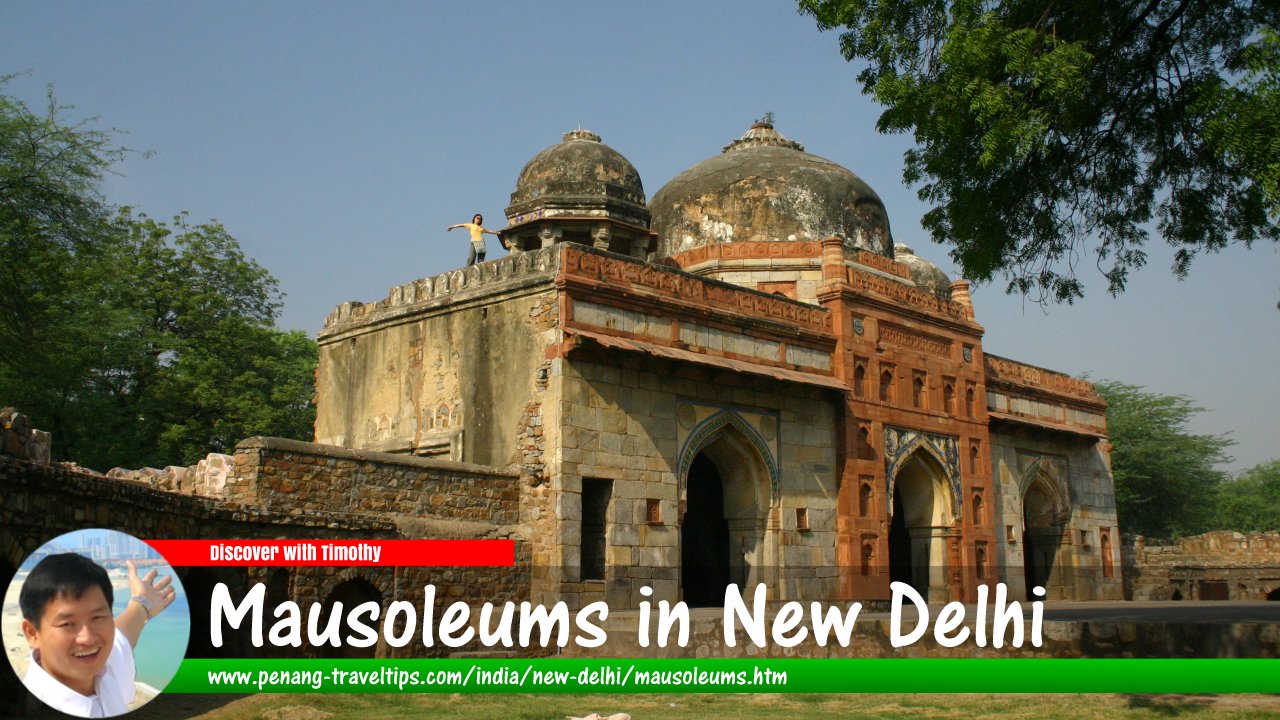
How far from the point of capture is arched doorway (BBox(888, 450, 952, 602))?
1866 centimetres

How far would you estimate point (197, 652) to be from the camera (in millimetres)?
10234

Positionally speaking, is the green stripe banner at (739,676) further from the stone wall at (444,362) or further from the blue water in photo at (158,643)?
the stone wall at (444,362)

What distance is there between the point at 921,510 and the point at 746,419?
4990mm

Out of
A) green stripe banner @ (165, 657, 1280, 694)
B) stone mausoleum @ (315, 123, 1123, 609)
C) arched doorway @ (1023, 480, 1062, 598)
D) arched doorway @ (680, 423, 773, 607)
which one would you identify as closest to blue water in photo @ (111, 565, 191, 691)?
green stripe banner @ (165, 657, 1280, 694)

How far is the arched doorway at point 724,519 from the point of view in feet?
51.1

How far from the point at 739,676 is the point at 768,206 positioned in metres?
12.1

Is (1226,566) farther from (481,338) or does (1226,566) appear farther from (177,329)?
(177,329)

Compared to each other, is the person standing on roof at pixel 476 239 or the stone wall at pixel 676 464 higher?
the person standing on roof at pixel 476 239

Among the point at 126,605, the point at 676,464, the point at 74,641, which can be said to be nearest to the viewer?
the point at 74,641

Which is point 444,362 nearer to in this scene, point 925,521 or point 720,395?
point 720,395

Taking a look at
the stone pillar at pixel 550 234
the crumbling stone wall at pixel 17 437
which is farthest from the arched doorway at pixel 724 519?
the crumbling stone wall at pixel 17 437

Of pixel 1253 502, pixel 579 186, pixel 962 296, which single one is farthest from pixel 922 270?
pixel 1253 502

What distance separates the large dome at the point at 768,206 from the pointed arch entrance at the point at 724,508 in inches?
178

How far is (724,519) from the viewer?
16438mm
